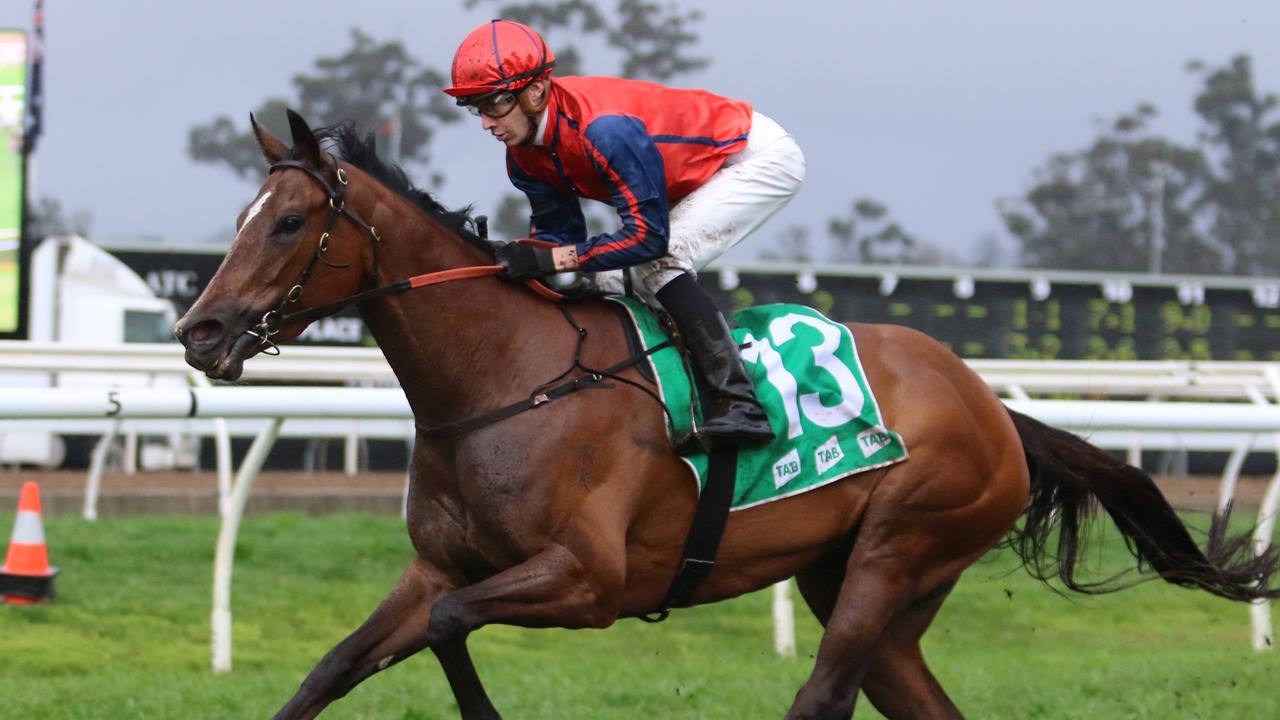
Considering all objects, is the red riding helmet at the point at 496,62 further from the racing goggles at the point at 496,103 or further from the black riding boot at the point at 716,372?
the black riding boot at the point at 716,372

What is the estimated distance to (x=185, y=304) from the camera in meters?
12.6

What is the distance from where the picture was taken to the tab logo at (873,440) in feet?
12.6

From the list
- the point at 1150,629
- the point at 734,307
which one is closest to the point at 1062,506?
the point at 1150,629

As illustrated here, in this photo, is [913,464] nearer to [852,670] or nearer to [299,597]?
[852,670]

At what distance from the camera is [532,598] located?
3.32 m

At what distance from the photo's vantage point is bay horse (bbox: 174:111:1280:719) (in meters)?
3.31

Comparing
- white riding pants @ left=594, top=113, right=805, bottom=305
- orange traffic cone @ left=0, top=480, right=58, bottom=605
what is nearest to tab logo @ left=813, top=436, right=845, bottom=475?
white riding pants @ left=594, top=113, right=805, bottom=305

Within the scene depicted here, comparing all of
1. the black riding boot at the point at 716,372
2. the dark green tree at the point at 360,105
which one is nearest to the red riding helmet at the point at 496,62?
the black riding boot at the point at 716,372

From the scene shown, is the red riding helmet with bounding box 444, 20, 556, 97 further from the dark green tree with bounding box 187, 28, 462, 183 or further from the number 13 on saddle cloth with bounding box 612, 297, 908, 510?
the dark green tree with bounding box 187, 28, 462, 183

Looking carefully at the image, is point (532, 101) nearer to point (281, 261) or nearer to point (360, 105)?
point (281, 261)

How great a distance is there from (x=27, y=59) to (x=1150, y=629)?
5985mm

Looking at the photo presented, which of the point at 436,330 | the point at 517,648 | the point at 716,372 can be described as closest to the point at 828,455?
the point at 716,372

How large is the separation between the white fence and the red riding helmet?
5.93 ft

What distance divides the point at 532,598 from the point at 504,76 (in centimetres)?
113
